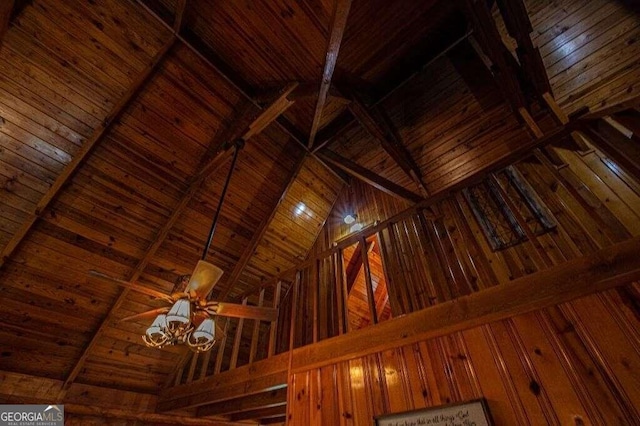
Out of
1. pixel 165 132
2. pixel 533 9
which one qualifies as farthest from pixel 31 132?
pixel 533 9

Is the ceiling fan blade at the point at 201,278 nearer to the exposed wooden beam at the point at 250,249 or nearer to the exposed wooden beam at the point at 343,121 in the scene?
the exposed wooden beam at the point at 250,249

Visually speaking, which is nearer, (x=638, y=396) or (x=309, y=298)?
(x=638, y=396)

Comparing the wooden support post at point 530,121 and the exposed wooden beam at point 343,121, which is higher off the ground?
the exposed wooden beam at point 343,121

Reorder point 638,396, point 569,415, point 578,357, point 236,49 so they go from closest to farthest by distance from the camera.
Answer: point 638,396 < point 569,415 < point 578,357 < point 236,49

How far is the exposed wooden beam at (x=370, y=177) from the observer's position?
4172mm

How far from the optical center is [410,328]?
7.97ft

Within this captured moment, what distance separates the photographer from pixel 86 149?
337 cm

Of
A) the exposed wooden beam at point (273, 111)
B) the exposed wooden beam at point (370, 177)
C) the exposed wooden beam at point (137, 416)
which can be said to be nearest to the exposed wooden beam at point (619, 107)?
the exposed wooden beam at point (370, 177)

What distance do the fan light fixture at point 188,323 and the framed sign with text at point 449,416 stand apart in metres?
1.63

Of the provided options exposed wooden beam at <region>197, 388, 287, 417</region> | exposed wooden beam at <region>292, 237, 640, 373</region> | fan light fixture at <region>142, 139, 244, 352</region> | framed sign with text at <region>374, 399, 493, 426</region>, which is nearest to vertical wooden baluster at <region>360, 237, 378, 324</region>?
exposed wooden beam at <region>292, 237, 640, 373</region>

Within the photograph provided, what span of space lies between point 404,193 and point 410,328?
2179 millimetres

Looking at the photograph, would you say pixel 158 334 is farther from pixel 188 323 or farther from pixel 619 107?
pixel 619 107

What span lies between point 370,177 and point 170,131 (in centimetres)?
286

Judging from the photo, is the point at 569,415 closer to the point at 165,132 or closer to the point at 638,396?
the point at 638,396
